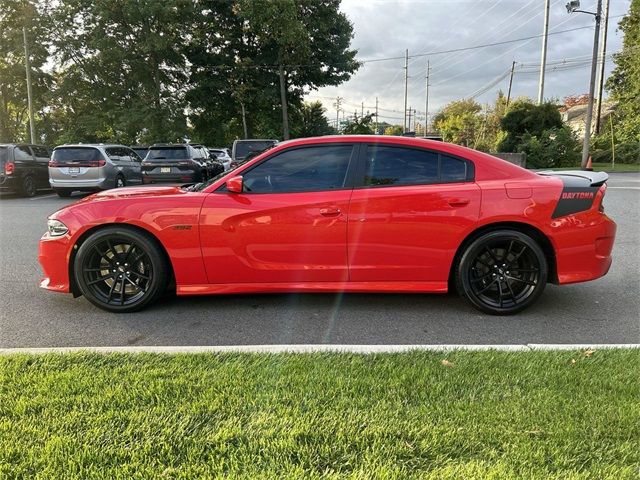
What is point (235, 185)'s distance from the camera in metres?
3.99

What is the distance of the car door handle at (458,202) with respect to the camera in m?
3.98

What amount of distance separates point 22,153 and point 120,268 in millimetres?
13139

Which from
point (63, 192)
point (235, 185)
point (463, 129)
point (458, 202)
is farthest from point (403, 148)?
point (463, 129)

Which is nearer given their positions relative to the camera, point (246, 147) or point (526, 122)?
point (246, 147)

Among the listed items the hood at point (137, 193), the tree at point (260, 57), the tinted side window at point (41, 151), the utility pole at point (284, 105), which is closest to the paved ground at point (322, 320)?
the hood at point (137, 193)

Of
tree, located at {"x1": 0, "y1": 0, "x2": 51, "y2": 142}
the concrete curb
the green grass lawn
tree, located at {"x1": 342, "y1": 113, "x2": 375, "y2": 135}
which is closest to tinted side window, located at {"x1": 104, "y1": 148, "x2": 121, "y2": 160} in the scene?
the concrete curb

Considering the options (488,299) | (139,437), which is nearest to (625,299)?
(488,299)

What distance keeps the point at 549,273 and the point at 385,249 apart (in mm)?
1522

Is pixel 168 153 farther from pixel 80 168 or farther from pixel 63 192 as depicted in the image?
pixel 63 192

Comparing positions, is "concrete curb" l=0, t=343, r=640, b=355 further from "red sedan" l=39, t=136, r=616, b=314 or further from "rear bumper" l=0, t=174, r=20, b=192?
"rear bumper" l=0, t=174, r=20, b=192

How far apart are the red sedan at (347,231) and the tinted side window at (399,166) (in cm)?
1

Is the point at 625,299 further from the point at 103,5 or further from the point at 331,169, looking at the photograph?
the point at 103,5

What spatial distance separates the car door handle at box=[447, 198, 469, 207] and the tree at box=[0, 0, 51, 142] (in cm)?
3437

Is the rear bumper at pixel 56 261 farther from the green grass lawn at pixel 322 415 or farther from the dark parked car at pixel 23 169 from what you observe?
the dark parked car at pixel 23 169
